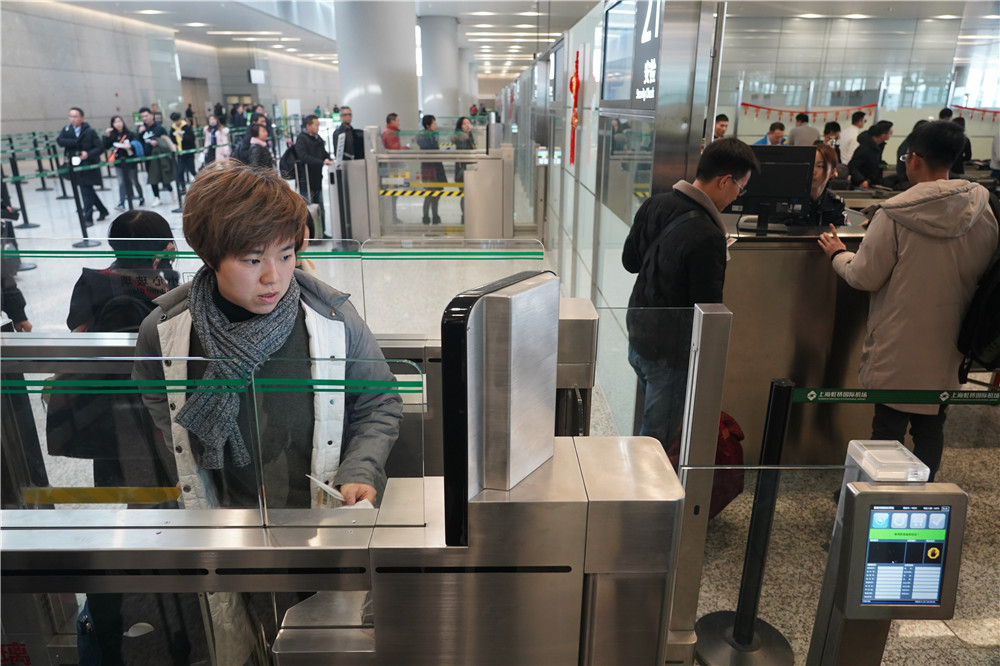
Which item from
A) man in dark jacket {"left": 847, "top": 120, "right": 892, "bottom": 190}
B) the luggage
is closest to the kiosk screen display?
the luggage

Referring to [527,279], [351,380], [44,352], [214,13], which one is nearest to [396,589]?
[351,380]

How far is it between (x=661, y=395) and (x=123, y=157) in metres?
9.57

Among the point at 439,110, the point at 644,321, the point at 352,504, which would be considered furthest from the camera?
the point at 439,110

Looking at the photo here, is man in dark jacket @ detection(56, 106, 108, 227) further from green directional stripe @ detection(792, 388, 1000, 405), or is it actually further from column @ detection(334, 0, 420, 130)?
green directional stripe @ detection(792, 388, 1000, 405)

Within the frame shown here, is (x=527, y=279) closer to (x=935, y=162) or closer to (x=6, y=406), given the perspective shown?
(x=6, y=406)

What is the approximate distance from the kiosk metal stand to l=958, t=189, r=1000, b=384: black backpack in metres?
1.62

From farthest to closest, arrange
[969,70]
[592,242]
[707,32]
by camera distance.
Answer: [969,70] < [592,242] < [707,32]

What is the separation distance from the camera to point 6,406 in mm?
1098

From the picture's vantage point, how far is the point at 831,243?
2980 millimetres

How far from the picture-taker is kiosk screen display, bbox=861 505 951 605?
48.6 inches

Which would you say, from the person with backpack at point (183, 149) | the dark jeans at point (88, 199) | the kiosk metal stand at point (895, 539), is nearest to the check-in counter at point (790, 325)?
the kiosk metal stand at point (895, 539)

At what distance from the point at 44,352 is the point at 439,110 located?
63.1 ft

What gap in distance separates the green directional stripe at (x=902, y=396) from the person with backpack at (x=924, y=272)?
350 mm

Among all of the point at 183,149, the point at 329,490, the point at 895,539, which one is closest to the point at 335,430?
the point at 329,490
